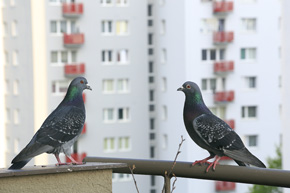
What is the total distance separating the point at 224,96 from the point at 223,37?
221cm

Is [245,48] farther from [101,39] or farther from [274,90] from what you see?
[101,39]

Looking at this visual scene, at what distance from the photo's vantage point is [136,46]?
114 ft

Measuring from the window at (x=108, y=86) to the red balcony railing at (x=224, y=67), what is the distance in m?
4.01

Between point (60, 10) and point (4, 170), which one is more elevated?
point (60, 10)

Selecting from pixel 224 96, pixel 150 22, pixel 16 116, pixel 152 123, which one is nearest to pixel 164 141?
pixel 152 123

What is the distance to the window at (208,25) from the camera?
1308 inches

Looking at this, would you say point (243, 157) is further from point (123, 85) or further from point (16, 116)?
point (16, 116)

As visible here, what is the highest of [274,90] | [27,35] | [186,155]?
[27,35]

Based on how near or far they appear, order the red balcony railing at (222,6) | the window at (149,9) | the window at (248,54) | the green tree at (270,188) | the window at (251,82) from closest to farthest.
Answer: the green tree at (270,188) < the red balcony railing at (222,6) < the window at (248,54) < the window at (251,82) < the window at (149,9)

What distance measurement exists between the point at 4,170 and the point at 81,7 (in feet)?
101

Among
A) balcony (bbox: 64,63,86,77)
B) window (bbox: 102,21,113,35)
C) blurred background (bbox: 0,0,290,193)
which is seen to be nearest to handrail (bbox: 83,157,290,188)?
blurred background (bbox: 0,0,290,193)

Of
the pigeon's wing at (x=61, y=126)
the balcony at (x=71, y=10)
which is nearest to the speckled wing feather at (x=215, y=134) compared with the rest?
the pigeon's wing at (x=61, y=126)

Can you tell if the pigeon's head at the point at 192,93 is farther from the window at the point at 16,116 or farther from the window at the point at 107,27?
the window at the point at 16,116

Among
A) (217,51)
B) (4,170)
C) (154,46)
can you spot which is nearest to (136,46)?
(154,46)
